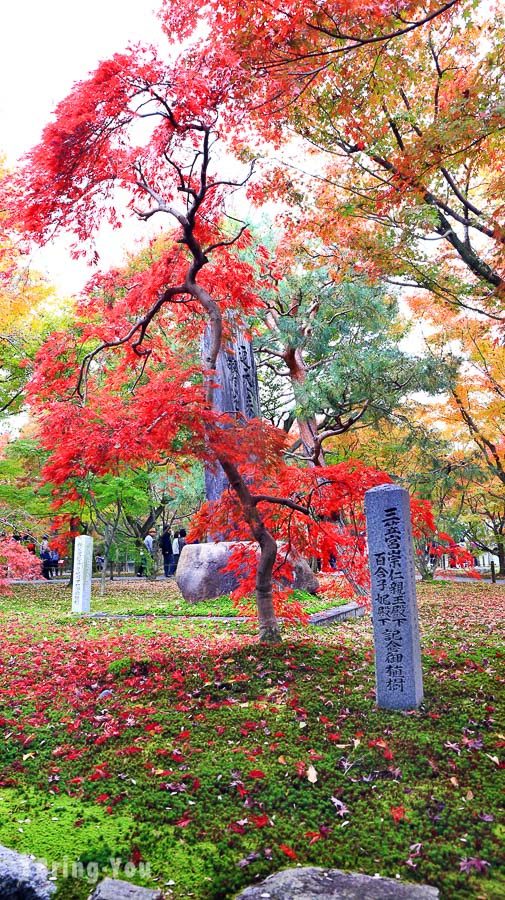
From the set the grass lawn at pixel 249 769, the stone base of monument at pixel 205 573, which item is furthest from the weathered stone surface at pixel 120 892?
the stone base of monument at pixel 205 573

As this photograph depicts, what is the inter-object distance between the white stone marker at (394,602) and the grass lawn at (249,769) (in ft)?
0.60

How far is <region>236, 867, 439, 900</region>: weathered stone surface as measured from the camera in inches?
101

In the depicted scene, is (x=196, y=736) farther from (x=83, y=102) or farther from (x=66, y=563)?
(x=66, y=563)

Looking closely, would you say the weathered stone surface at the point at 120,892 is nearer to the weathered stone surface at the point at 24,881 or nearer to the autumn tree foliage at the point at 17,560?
the weathered stone surface at the point at 24,881

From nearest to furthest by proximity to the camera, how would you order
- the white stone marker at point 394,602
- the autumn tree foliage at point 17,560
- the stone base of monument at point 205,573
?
the white stone marker at point 394,602
the stone base of monument at point 205,573
the autumn tree foliage at point 17,560

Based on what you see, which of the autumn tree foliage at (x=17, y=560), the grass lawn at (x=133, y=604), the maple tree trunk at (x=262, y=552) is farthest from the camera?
the autumn tree foliage at (x=17, y=560)

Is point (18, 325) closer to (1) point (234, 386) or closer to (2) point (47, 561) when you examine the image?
(1) point (234, 386)

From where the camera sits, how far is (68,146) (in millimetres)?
5480

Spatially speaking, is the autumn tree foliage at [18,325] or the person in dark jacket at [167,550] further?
the person in dark jacket at [167,550]

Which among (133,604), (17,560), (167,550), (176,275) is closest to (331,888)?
(176,275)

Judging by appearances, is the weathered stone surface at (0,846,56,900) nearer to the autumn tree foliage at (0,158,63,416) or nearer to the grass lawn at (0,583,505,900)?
the grass lawn at (0,583,505,900)

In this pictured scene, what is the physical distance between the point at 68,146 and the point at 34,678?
16.4ft

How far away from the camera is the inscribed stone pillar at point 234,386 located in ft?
39.3

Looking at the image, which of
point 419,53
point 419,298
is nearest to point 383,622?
point 419,53
